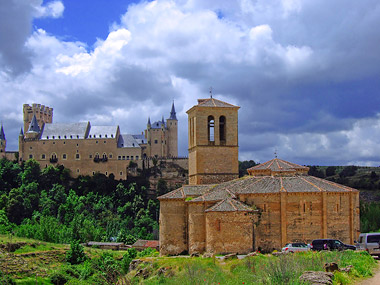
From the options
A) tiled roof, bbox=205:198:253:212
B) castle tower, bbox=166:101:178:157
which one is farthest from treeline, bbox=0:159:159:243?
tiled roof, bbox=205:198:253:212

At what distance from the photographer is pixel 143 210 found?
276 feet

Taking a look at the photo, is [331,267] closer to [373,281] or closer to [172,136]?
[373,281]

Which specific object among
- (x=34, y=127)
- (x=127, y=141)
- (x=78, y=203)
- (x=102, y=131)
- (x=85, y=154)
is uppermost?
(x=34, y=127)

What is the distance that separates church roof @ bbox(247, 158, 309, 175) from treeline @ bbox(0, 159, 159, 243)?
1511 inches

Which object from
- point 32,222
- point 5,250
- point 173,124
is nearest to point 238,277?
point 5,250

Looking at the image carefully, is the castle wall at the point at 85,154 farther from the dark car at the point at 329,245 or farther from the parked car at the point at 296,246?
the dark car at the point at 329,245

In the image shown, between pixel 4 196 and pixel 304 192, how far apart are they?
217 feet

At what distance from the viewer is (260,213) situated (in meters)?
29.8

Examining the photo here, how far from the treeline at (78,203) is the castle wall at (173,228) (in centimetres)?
3510

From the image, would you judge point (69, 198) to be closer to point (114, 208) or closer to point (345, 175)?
point (114, 208)

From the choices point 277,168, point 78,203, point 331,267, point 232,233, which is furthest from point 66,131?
point 331,267

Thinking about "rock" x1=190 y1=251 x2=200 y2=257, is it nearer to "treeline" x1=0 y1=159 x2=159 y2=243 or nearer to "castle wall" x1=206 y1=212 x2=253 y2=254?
"castle wall" x1=206 y1=212 x2=253 y2=254

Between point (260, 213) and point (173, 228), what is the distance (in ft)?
22.8

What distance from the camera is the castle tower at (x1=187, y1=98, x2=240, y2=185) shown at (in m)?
39.9
